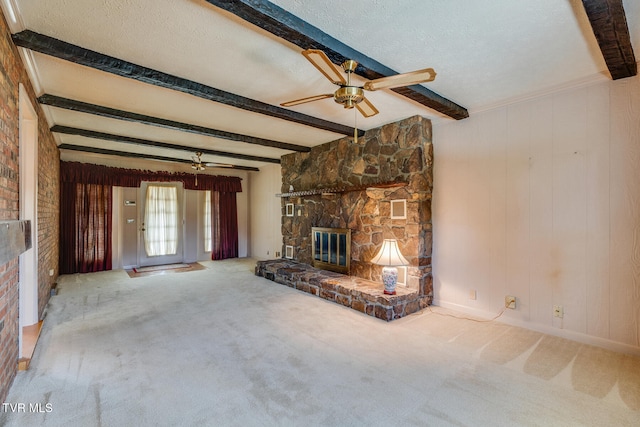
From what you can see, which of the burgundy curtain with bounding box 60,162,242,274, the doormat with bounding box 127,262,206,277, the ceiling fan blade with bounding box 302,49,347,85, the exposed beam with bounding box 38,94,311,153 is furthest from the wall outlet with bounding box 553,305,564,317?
the burgundy curtain with bounding box 60,162,242,274

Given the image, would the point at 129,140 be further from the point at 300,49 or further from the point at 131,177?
the point at 300,49

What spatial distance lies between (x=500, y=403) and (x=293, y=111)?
3.39 m

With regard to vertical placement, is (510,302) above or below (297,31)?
below

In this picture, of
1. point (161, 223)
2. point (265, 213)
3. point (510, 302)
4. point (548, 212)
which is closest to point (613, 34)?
point (548, 212)

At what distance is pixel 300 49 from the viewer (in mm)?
2270

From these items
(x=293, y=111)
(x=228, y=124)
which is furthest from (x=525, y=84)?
(x=228, y=124)

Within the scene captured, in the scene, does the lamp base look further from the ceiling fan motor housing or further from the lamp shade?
the ceiling fan motor housing

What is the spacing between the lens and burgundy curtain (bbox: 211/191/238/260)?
7812mm

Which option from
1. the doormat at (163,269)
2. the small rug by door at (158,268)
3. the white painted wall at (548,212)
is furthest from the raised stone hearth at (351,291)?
the small rug by door at (158,268)

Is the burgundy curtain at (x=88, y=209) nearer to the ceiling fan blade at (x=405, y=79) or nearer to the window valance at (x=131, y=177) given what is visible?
the window valance at (x=131, y=177)

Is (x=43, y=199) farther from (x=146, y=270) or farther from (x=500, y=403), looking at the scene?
(x=500, y=403)

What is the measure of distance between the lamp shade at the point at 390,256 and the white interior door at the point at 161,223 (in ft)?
18.2

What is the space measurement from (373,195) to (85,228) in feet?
19.2

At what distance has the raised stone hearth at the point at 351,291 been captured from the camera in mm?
3518
